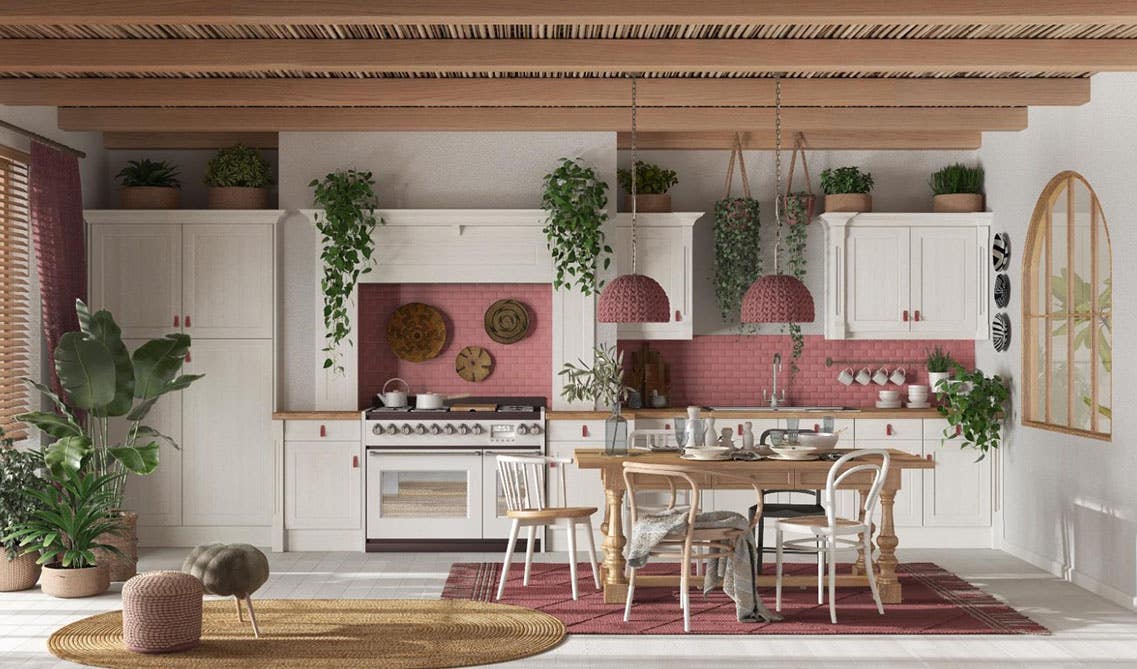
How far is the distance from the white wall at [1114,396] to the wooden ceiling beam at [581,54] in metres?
0.79

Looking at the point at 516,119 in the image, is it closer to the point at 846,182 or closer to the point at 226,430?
the point at 846,182

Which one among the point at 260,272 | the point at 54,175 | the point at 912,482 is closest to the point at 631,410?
the point at 912,482

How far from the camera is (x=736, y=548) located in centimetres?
614

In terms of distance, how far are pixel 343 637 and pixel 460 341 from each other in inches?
134

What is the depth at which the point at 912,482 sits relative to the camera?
8344 mm

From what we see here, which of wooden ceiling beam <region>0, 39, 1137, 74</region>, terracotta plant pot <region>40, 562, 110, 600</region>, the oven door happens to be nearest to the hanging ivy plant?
the oven door

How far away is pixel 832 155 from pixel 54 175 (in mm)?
5432

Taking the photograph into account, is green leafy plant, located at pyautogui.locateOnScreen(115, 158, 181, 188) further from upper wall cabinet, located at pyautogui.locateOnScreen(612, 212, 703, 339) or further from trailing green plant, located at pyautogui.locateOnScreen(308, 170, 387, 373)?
upper wall cabinet, located at pyautogui.locateOnScreen(612, 212, 703, 339)

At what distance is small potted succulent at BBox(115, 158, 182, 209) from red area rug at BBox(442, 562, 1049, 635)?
3386 millimetres

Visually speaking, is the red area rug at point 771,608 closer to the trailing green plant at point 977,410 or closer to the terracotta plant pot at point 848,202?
the trailing green plant at point 977,410

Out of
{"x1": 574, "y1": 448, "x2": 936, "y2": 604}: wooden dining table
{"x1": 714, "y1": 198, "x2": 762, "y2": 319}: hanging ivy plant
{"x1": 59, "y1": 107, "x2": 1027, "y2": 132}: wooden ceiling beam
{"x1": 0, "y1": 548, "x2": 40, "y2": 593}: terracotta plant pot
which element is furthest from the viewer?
{"x1": 714, "y1": 198, "x2": 762, "y2": 319}: hanging ivy plant

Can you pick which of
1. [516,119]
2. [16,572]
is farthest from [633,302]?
[16,572]

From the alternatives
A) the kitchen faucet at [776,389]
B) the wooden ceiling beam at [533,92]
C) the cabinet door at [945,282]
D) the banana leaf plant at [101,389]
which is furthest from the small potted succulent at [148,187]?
the cabinet door at [945,282]

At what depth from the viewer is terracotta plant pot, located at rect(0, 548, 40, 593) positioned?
6.89 metres
